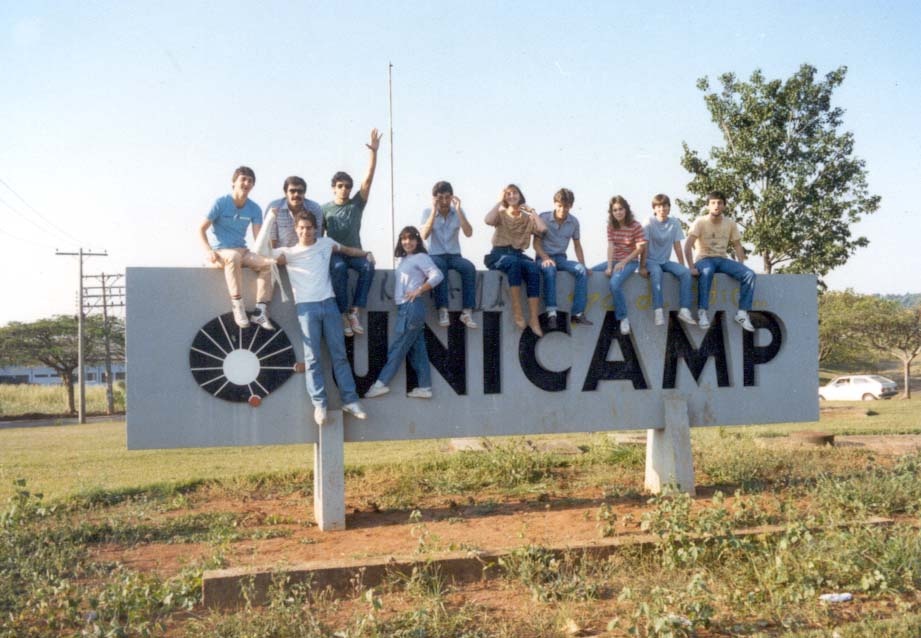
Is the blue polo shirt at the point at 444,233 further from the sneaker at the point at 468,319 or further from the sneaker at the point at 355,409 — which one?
the sneaker at the point at 355,409

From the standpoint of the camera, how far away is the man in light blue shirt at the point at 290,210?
672cm

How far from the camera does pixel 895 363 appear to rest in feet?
212

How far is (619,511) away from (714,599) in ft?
8.39

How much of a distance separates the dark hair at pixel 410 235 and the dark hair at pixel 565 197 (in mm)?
1438

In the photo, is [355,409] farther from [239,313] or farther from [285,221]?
[285,221]

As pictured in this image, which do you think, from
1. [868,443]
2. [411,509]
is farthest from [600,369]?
[868,443]

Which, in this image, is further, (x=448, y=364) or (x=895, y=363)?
(x=895, y=363)

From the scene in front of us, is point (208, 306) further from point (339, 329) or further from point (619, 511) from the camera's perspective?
point (619, 511)

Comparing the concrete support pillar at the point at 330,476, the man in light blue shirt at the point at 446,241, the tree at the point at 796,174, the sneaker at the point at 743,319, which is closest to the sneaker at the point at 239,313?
the concrete support pillar at the point at 330,476

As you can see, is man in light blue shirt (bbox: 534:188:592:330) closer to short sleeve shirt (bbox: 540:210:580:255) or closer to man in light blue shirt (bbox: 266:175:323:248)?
short sleeve shirt (bbox: 540:210:580:255)

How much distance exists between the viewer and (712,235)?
26.3ft

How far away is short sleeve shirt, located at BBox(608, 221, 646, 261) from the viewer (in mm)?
7766

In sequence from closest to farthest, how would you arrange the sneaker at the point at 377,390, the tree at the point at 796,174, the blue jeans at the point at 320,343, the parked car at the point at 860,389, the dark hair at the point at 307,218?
the dark hair at the point at 307,218 → the blue jeans at the point at 320,343 → the sneaker at the point at 377,390 → the tree at the point at 796,174 → the parked car at the point at 860,389

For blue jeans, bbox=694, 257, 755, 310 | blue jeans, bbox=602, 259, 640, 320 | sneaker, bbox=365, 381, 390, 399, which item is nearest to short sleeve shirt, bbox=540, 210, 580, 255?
blue jeans, bbox=602, 259, 640, 320
